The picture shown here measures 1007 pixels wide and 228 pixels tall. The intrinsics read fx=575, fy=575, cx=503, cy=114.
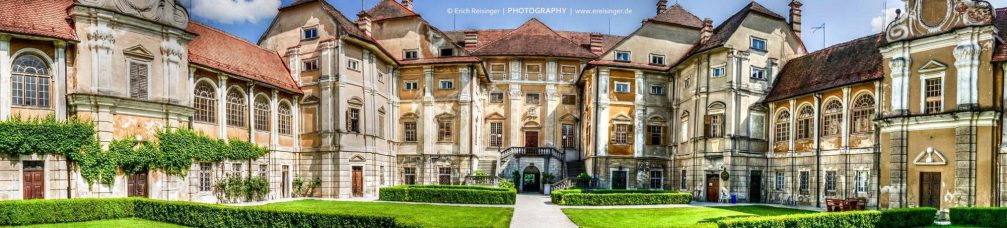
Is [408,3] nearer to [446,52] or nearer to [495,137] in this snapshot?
[446,52]

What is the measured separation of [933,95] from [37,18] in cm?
3438

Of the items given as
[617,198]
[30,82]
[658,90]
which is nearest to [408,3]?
[658,90]

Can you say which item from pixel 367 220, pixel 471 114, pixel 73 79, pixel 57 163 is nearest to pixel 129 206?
pixel 57 163

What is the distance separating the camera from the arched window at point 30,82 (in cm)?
1988

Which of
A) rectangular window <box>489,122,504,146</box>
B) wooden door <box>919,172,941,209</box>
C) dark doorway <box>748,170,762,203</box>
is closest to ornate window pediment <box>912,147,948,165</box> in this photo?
wooden door <box>919,172,941,209</box>

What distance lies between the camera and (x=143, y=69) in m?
23.0

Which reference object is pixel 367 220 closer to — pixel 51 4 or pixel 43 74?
pixel 43 74

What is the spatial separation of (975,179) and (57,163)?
111 ft

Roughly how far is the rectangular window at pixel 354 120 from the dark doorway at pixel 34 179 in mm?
14898

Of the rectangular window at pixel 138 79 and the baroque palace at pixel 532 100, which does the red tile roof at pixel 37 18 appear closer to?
the baroque palace at pixel 532 100

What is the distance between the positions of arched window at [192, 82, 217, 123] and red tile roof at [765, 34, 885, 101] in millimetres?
29255

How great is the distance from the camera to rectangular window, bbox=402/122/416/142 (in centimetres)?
3975

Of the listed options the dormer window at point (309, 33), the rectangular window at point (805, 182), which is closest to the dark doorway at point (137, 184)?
the dormer window at point (309, 33)

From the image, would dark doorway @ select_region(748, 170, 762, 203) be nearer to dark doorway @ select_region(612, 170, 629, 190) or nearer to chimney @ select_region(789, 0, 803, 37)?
dark doorway @ select_region(612, 170, 629, 190)
